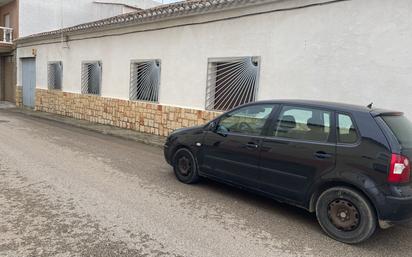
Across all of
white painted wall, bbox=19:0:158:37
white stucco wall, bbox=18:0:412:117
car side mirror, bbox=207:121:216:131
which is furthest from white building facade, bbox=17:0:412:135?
white painted wall, bbox=19:0:158:37

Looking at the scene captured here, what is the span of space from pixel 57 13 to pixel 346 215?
20189 millimetres

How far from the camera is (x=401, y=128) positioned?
388 cm

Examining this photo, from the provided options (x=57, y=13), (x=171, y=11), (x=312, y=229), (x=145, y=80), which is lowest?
(x=312, y=229)

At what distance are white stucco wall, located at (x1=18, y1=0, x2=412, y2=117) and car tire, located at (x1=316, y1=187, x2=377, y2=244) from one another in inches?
109

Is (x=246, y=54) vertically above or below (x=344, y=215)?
above

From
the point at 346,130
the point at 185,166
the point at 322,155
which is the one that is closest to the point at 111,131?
the point at 185,166

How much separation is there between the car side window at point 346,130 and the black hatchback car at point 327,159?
0.01 m

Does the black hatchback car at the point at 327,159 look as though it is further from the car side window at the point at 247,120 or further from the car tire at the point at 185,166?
the car tire at the point at 185,166

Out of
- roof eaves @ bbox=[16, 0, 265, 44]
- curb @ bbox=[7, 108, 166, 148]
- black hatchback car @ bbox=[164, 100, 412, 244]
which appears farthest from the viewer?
curb @ bbox=[7, 108, 166, 148]

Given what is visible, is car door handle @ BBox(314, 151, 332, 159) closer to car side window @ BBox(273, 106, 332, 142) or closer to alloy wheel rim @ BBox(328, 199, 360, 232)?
car side window @ BBox(273, 106, 332, 142)

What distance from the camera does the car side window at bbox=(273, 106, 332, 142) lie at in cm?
405

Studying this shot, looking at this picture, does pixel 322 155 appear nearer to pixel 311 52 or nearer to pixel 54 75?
pixel 311 52

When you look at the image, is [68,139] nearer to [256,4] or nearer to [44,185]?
[44,185]

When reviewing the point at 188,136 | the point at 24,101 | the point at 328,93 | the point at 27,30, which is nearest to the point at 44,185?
the point at 188,136
